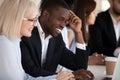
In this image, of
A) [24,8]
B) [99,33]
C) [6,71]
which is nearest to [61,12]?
[24,8]

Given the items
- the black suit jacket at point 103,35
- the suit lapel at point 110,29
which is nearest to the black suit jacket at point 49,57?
the black suit jacket at point 103,35

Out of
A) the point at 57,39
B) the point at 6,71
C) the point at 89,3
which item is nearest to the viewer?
the point at 6,71

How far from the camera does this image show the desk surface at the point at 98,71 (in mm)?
1864

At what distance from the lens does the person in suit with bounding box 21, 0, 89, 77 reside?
5.80 ft

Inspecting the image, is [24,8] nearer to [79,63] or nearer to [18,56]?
[18,56]

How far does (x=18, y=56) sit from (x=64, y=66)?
0.60 m

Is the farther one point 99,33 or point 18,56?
point 99,33

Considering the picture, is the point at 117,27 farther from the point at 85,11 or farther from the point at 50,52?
the point at 50,52

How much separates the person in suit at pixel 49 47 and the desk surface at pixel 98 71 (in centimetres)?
9

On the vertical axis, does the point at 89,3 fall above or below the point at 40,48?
above

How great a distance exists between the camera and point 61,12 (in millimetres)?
1905

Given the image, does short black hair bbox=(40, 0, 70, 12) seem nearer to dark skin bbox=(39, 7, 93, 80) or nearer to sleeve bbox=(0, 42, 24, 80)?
dark skin bbox=(39, 7, 93, 80)

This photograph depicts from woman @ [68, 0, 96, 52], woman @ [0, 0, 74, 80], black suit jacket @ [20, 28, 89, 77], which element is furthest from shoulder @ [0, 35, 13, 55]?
woman @ [68, 0, 96, 52]

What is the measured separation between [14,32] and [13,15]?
0.29 feet
